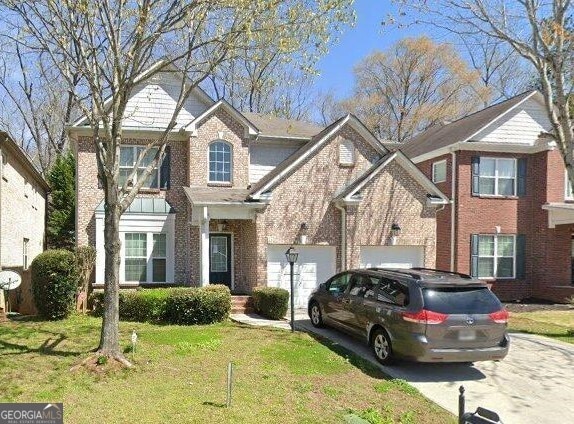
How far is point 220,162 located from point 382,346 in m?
10.6

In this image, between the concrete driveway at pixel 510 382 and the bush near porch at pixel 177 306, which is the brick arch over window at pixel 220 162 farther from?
the concrete driveway at pixel 510 382

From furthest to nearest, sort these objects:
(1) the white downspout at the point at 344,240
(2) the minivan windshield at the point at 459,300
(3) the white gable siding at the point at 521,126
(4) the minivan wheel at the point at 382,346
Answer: (3) the white gable siding at the point at 521,126, (1) the white downspout at the point at 344,240, (4) the minivan wheel at the point at 382,346, (2) the minivan windshield at the point at 459,300

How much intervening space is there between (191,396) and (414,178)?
39.7 feet

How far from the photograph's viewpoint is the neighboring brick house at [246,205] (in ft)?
54.9

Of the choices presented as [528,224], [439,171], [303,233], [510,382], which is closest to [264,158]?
[303,233]

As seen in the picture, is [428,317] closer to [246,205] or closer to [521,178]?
[246,205]

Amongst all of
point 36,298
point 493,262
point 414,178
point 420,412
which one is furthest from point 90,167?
point 493,262

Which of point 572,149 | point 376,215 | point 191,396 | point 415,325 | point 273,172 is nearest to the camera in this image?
point 191,396

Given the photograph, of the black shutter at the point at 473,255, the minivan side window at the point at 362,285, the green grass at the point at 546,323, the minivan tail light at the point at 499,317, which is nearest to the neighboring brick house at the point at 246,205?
the black shutter at the point at 473,255

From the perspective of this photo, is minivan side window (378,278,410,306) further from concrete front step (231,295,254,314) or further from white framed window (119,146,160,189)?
white framed window (119,146,160,189)

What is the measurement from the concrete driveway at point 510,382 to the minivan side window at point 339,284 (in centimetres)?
106

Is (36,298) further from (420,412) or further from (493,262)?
(493,262)

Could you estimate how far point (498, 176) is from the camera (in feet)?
66.9

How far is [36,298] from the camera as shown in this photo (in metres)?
12.6
